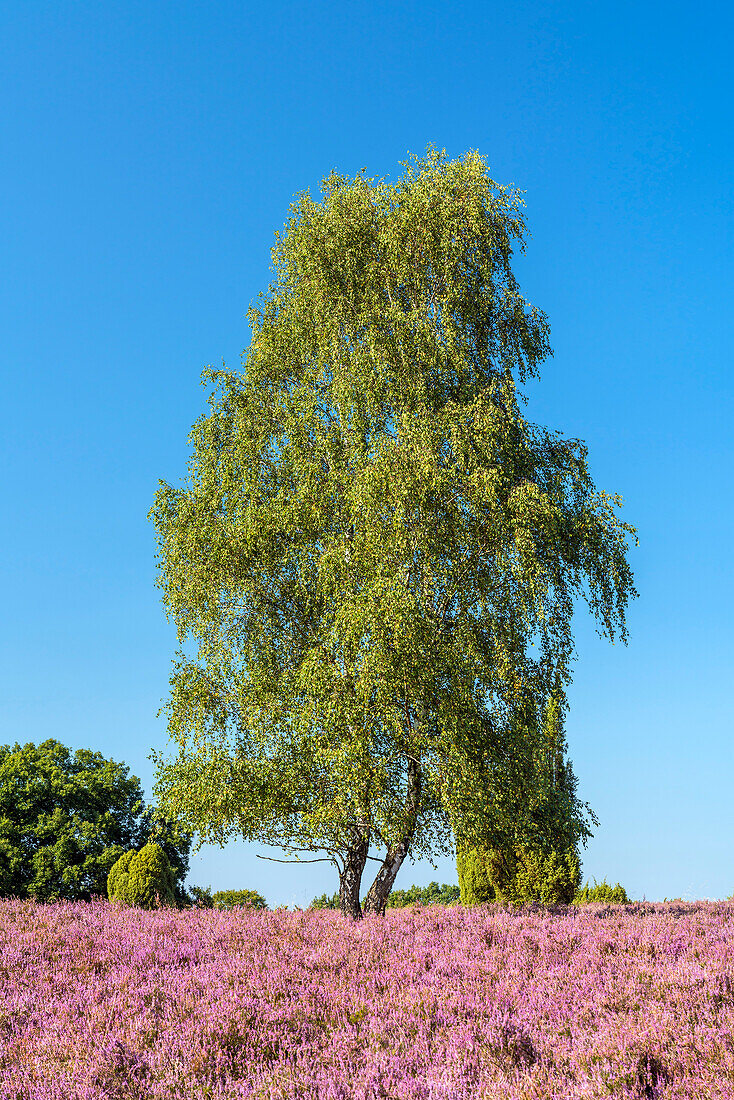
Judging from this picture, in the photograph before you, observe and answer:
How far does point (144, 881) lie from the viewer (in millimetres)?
15523

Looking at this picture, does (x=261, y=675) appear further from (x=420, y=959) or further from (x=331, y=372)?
(x=420, y=959)

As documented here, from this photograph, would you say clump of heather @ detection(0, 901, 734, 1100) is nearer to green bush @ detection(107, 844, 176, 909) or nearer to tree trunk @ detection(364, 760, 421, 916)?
tree trunk @ detection(364, 760, 421, 916)

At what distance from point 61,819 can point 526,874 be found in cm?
1588

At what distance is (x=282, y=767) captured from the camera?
13.3 metres

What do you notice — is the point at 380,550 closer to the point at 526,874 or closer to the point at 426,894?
the point at 526,874

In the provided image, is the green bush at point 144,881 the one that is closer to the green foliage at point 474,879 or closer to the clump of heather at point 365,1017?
the clump of heather at point 365,1017

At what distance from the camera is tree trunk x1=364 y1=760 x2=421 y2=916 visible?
1308cm

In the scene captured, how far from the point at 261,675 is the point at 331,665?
198 cm

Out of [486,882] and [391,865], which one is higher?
[391,865]

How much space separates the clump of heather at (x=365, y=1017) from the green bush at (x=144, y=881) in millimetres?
7524

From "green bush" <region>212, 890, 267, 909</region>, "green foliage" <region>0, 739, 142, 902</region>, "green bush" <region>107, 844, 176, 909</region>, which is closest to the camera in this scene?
"green bush" <region>107, 844, 176, 909</region>

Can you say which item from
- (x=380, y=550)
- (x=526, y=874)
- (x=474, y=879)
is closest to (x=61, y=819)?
(x=474, y=879)

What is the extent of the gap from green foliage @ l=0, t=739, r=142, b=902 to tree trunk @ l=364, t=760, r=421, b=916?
15.5 m

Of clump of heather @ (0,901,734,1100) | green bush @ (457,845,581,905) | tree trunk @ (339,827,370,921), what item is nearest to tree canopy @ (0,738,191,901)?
green bush @ (457,845,581,905)
